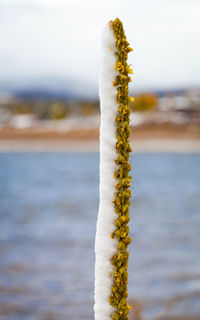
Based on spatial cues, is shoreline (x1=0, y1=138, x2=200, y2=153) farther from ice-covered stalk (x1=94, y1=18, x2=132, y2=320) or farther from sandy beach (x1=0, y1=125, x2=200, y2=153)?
ice-covered stalk (x1=94, y1=18, x2=132, y2=320)

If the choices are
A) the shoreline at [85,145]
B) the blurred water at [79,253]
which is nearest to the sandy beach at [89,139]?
the shoreline at [85,145]

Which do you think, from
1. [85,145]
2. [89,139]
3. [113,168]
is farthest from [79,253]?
[89,139]

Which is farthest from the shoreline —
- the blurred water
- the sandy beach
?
the blurred water

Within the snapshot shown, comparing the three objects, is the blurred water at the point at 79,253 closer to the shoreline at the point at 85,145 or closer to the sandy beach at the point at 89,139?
the shoreline at the point at 85,145

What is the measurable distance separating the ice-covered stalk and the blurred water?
3.71m

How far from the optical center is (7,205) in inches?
535

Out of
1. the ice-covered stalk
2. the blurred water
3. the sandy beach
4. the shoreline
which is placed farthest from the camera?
the sandy beach

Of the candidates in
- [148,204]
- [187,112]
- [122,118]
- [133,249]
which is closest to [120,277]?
[122,118]

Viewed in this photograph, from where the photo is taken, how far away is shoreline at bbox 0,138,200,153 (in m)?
37.6

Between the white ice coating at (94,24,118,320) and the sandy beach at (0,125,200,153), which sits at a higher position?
the sandy beach at (0,125,200,153)

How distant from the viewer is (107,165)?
5.60 ft

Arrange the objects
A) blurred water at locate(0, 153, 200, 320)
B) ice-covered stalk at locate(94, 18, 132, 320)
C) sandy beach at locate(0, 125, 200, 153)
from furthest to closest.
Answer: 1. sandy beach at locate(0, 125, 200, 153)
2. blurred water at locate(0, 153, 200, 320)
3. ice-covered stalk at locate(94, 18, 132, 320)

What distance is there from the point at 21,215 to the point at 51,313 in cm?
656

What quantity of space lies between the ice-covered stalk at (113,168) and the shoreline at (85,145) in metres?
35.7
